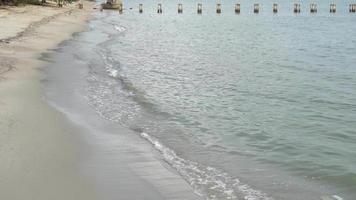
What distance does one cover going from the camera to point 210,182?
8.23m

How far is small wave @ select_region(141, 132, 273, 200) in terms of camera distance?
7.68m

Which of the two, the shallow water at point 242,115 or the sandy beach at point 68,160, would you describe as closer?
the sandy beach at point 68,160

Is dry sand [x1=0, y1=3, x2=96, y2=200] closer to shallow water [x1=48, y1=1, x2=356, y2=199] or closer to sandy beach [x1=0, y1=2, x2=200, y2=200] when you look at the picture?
sandy beach [x1=0, y1=2, x2=200, y2=200]

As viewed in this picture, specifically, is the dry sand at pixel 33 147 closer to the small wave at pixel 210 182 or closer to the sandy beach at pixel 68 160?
the sandy beach at pixel 68 160

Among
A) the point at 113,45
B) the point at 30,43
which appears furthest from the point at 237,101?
the point at 113,45

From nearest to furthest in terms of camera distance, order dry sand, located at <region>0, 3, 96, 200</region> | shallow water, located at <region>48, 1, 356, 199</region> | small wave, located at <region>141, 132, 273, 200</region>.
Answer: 1. dry sand, located at <region>0, 3, 96, 200</region>
2. small wave, located at <region>141, 132, 273, 200</region>
3. shallow water, located at <region>48, 1, 356, 199</region>

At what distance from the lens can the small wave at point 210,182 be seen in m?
7.68

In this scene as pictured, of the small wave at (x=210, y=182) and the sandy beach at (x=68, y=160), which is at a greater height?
the sandy beach at (x=68, y=160)

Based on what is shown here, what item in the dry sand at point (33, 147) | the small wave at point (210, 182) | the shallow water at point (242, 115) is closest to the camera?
the dry sand at point (33, 147)

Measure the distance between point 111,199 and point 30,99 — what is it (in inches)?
257

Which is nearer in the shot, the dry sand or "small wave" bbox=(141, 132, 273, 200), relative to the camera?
the dry sand

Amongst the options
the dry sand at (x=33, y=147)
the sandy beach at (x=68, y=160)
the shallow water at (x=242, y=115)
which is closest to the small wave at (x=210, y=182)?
the shallow water at (x=242, y=115)

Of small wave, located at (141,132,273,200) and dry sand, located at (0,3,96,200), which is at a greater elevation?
dry sand, located at (0,3,96,200)

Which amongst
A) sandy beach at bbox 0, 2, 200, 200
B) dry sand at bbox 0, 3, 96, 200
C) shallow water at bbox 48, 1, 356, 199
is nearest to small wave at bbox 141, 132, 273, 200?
shallow water at bbox 48, 1, 356, 199
